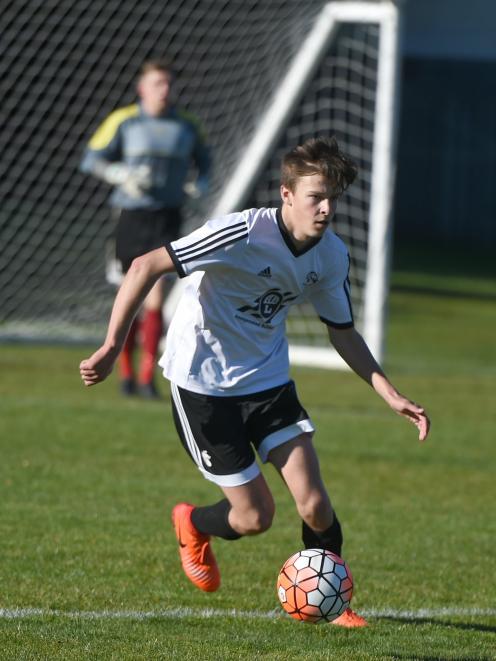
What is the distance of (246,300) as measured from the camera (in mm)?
4758

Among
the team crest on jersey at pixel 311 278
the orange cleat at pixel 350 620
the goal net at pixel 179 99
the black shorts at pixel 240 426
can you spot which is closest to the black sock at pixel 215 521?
the black shorts at pixel 240 426

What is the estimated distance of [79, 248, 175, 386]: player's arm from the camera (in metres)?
4.35

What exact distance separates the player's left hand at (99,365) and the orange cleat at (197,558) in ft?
3.48

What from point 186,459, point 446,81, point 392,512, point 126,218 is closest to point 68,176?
point 126,218

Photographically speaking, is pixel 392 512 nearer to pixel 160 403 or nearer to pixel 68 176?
pixel 160 403

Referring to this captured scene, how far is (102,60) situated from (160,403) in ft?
16.5

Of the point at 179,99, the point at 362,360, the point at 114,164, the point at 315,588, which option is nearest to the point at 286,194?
the point at 362,360

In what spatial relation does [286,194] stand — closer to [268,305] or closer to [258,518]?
[268,305]

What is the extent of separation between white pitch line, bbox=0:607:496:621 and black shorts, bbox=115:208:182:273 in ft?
16.8

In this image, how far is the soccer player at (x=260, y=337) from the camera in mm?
4570

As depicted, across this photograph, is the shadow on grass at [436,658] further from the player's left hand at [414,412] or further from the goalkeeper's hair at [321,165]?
the goalkeeper's hair at [321,165]

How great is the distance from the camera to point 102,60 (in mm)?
13719

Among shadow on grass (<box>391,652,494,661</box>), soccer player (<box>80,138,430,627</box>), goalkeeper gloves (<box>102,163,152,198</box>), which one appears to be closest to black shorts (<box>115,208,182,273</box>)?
Result: goalkeeper gloves (<box>102,163,152,198</box>)

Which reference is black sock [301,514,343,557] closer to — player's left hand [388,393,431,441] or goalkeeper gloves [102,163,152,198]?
player's left hand [388,393,431,441]
